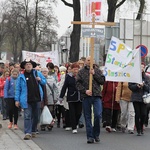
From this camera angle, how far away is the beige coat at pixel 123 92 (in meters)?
12.7

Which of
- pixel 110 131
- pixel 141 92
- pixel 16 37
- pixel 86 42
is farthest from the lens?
pixel 16 37

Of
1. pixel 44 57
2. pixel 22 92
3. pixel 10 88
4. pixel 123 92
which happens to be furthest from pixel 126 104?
pixel 44 57

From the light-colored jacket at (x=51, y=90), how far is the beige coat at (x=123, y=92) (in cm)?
166

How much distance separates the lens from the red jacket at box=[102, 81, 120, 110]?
1324 cm

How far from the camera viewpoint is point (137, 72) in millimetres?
11719

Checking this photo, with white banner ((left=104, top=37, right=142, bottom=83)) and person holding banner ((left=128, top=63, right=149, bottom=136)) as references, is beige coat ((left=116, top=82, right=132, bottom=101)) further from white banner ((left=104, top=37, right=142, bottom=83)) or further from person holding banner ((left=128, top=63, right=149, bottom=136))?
white banner ((left=104, top=37, right=142, bottom=83))

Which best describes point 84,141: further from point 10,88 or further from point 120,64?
point 10,88

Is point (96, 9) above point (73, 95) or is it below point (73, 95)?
above

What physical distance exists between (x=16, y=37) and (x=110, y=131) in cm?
4804

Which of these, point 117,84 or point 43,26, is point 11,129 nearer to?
point 117,84

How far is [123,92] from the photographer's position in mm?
12734

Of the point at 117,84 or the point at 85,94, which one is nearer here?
the point at 85,94

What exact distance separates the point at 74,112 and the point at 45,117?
2.43 ft

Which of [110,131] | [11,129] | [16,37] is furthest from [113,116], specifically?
[16,37]
